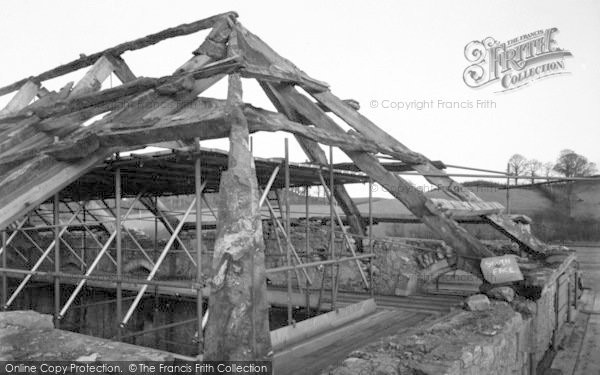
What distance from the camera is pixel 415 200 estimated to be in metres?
6.87

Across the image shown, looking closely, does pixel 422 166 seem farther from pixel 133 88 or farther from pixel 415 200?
pixel 133 88

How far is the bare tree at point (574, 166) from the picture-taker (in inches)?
945

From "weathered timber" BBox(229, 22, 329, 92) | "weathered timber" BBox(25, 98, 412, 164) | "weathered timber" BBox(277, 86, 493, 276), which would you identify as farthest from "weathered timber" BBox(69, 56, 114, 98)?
"weathered timber" BBox(277, 86, 493, 276)

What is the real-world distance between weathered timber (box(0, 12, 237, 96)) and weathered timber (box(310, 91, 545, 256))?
5.96ft

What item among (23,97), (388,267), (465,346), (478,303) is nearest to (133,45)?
(23,97)

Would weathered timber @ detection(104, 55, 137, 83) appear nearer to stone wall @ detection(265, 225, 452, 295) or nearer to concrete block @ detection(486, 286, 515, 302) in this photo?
stone wall @ detection(265, 225, 452, 295)

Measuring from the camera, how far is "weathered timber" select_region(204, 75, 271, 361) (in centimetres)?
322

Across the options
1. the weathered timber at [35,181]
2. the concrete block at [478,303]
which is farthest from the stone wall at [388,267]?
the weathered timber at [35,181]

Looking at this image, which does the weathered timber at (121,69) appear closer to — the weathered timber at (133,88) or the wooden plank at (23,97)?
the weathered timber at (133,88)

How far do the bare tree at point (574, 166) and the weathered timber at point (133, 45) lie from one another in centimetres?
2224

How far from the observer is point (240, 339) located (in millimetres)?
3203

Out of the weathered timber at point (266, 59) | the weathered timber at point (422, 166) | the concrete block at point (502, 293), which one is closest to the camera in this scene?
the weathered timber at point (266, 59)

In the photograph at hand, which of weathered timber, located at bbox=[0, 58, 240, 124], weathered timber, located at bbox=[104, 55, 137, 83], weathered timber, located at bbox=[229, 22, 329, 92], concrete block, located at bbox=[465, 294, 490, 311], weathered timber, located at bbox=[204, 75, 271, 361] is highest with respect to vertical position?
weathered timber, located at bbox=[104, 55, 137, 83]

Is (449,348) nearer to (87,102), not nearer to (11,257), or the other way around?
(87,102)
